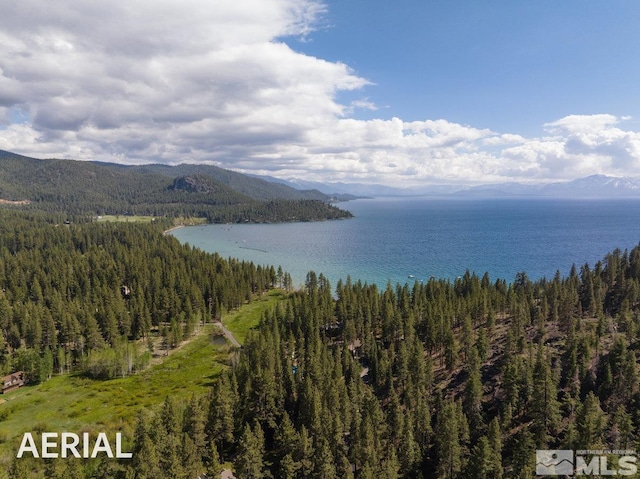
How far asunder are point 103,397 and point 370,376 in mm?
55985

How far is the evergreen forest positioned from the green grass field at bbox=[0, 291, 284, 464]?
13.8ft

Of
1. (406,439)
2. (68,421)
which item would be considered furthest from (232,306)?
(406,439)

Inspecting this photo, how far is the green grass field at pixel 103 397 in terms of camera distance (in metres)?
67.2

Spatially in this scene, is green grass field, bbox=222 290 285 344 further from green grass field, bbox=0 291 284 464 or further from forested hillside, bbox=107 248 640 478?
forested hillside, bbox=107 248 640 478

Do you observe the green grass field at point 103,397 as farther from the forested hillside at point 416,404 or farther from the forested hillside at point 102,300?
the forested hillside at point 416,404

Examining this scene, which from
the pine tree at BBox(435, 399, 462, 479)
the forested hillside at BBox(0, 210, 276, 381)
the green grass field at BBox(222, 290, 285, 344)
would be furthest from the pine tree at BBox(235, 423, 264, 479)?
the green grass field at BBox(222, 290, 285, 344)

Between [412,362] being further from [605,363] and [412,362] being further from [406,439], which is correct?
[605,363]

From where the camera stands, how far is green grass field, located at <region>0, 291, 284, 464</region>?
6720cm

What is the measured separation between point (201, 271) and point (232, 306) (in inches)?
1060

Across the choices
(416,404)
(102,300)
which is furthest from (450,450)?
(102,300)

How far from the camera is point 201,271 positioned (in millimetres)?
156375

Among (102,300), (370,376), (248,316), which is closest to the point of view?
(370,376)

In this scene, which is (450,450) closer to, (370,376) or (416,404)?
(416,404)

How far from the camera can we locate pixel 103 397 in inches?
3145
